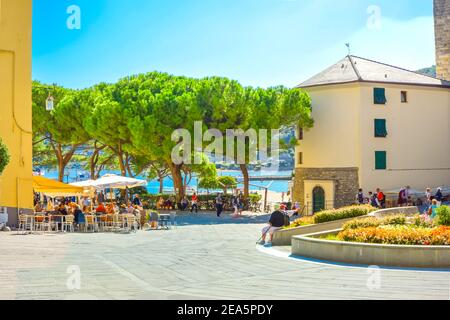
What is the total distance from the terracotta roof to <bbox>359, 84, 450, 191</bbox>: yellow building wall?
21.7 inches

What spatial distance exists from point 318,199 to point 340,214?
23.6 meters

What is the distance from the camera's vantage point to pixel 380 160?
46188 millimetres

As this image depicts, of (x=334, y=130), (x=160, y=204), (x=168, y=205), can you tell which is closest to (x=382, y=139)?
(x=334, y=130)

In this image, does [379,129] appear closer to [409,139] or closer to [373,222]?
[409,139]

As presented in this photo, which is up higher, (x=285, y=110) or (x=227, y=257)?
(x=285, y=110)

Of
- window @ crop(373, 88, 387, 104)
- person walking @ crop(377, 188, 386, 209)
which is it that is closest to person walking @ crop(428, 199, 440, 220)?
person walking @ crop(377, 188, 386, 209)

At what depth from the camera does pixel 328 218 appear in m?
23.8

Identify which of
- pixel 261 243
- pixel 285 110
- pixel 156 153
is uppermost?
pixel 285 110

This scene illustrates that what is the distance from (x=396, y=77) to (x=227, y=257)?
3325 cm

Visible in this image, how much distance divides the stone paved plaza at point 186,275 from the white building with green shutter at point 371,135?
87.0ft

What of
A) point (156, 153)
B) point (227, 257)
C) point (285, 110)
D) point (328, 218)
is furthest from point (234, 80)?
point (227, 257)
